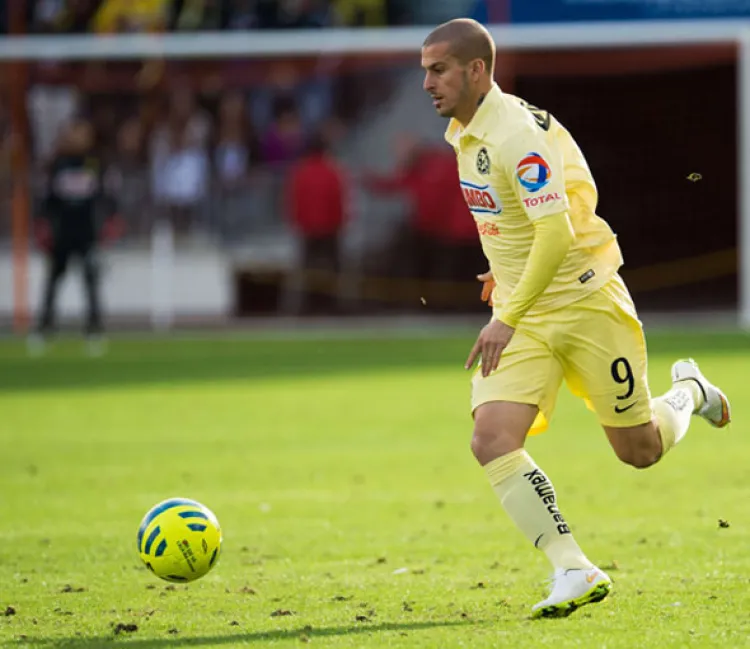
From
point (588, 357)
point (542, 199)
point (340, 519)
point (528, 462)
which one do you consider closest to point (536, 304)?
point (588, 357)

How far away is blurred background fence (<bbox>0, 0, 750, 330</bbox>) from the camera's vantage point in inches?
928

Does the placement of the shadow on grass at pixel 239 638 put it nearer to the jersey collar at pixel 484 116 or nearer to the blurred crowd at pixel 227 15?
the jersey collar at pixel 484 116

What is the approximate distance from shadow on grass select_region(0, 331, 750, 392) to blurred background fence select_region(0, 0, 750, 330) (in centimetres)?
241

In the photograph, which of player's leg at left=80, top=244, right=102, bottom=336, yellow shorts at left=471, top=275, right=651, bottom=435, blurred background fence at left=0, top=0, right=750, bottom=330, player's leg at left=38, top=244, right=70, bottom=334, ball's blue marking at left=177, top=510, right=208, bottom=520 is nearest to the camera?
yellow shorts at left=471, top=275, right=651, bottom=435

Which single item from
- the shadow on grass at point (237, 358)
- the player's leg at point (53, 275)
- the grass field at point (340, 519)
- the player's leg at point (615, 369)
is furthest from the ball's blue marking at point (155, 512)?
the player's leg at point (53, 275)

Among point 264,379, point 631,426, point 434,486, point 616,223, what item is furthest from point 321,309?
point 631,426

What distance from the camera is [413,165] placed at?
78.3 ft

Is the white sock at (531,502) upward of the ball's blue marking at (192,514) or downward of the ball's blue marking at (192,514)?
upward

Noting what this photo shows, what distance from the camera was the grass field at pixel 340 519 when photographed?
578 centimetres

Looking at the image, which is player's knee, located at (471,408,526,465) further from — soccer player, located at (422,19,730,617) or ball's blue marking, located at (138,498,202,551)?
ball's blue marking, located at (138,498,202,551)

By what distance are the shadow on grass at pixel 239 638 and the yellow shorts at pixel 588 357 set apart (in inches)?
37.4

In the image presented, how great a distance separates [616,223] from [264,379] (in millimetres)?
9397

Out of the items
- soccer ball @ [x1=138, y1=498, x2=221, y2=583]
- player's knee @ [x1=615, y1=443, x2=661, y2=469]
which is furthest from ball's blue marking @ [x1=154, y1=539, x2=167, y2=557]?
player's knee @ [x1=615, y1=443, x2=661, y2=469]

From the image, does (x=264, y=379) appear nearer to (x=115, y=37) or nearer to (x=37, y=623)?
(x=115, y=37)
